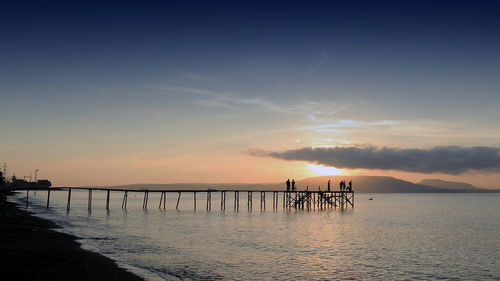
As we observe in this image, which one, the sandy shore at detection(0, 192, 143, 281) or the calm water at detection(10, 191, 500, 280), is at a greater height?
the sandy shore at detection(0, 192, 143, 281)

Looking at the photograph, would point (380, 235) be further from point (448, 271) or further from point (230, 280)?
point (230, 280)

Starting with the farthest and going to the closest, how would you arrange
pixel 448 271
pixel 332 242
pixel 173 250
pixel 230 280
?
pixel 332 242 < pixel 173 250 < pixel 448 271 < pixel 230 280

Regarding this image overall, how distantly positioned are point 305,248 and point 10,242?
2101cm

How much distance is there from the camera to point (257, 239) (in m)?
35.6

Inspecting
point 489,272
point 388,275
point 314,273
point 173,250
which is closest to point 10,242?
point 173,250

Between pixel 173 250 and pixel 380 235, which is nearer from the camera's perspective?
pixel 173 250

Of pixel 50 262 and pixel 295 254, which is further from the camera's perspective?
pixel 295 254

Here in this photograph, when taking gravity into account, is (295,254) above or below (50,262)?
below

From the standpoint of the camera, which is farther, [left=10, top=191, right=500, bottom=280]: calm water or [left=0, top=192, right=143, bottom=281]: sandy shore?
[left=10, top=191, right=500, bottom=280]: calm water

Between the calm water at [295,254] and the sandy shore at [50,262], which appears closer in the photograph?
the sandy shore at [50,262]

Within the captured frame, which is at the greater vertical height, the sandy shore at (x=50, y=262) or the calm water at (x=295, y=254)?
the sandy shore at (x=50, y=262)

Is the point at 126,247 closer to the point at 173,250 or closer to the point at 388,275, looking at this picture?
the point at 173,250

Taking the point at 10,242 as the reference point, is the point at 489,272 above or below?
below

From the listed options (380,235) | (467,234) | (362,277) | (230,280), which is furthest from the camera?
(467,234)
